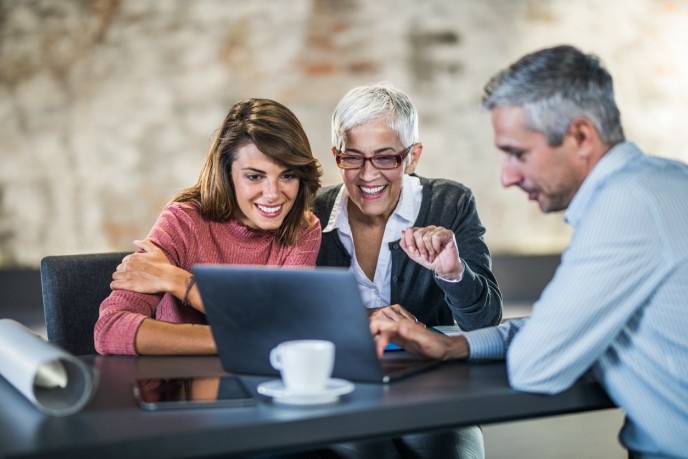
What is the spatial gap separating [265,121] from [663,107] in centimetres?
424

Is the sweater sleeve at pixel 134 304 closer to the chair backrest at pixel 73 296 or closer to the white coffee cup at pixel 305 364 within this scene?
the chair backrest at pixel 73 296

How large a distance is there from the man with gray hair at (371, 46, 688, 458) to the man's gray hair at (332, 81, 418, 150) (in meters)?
0.94

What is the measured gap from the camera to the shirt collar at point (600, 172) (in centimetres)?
149

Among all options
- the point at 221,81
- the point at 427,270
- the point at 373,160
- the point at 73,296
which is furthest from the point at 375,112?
the point at 221,81

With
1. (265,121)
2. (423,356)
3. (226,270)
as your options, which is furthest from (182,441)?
(265,121)

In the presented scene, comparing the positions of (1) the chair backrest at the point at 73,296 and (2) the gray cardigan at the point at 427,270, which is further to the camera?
(2) the gray cardigan at the point at 427,270

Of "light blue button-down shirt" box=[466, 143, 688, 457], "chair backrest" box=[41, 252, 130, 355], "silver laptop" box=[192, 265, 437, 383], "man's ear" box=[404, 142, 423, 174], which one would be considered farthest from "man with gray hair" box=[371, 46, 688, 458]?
"chair backrest" box=[41, 252, 130, 355]

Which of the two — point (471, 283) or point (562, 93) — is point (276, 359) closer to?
point (562, 93)

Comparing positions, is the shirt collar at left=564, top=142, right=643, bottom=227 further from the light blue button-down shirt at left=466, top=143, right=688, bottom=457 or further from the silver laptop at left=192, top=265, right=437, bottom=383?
the silver laptop at left=192, top=265, right=437, bottom=383

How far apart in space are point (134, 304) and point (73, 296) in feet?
1.23

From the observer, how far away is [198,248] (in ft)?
7.35

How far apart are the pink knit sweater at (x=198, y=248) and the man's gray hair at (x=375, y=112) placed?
28 centimetres

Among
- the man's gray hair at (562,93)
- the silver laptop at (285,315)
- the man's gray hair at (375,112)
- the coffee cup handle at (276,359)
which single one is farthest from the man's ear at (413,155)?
the coffee cup handle at (276,359)

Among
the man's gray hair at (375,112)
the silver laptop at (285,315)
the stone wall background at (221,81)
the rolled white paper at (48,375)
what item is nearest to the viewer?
Result: the rolled white paper at (48,375)
